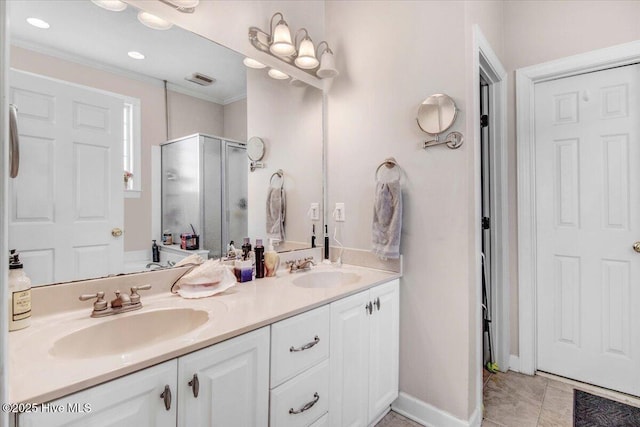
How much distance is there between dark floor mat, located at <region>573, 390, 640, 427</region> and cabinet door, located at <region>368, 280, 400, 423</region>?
103cm

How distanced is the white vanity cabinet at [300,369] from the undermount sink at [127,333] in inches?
11.6

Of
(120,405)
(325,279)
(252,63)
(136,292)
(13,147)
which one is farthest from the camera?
(325,279)

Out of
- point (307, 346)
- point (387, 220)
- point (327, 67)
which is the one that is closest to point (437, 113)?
point (387, 220)

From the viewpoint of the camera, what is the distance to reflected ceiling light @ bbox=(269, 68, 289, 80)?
1.90 m

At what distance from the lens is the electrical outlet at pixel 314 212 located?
2145mm

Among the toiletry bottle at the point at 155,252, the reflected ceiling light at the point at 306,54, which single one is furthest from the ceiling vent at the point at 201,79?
the toiletry bottle at the point at 155,252

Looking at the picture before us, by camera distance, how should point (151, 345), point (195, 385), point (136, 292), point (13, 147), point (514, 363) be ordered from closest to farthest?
point (13, 147)
point (195, 385)
point (151, 345)
point (136, 292)
point (514, 363)

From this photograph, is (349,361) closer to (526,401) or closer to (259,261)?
(259,261)

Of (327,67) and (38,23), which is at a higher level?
(327,67)

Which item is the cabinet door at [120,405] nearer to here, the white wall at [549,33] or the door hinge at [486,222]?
the door hinge at [486,222]

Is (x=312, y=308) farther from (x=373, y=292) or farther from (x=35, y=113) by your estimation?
(x=35, y=113)

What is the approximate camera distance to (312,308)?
1242mm

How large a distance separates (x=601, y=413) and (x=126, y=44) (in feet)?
10.2

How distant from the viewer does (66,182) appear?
1117mm
